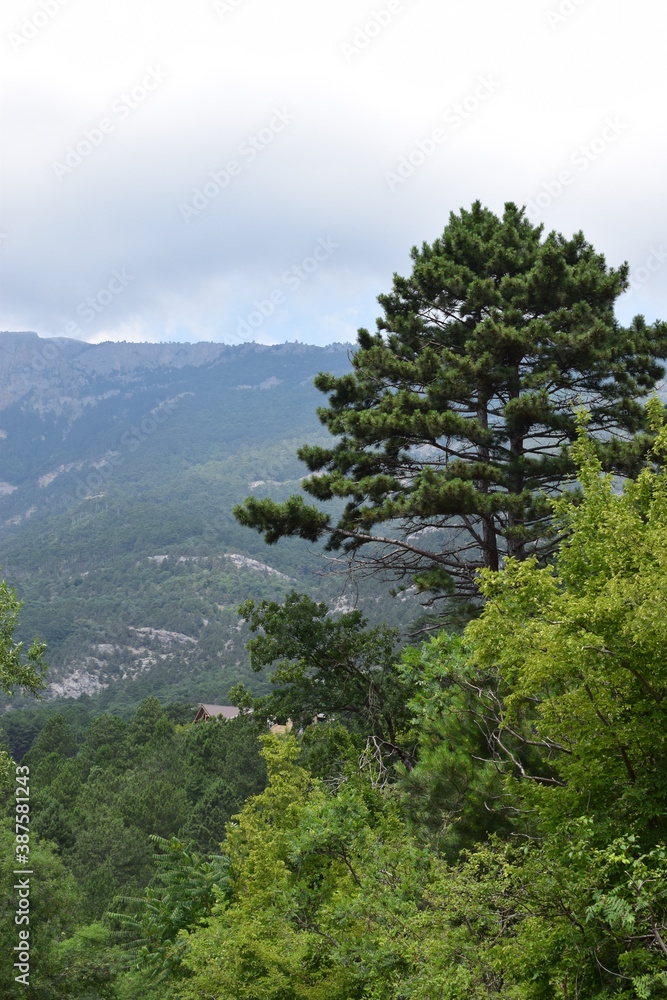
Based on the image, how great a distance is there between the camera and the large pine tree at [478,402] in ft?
44.9

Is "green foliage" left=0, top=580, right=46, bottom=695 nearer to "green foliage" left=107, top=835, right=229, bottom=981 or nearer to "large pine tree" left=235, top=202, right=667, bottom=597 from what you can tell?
"green foliage" left=107, top=835, right=229, bottom=981

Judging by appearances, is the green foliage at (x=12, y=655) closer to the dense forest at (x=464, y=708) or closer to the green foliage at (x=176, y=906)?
the dense forest at (x=464, y=708)

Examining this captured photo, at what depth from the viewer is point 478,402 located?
15703 millimetres

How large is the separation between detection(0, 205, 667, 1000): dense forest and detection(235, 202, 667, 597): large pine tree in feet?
0.21

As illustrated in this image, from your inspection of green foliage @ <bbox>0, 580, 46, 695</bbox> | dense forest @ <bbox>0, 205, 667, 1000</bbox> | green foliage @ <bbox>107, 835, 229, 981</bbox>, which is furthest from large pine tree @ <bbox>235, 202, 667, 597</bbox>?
green foliage @ <bbox>107, 835, 229, 981</bbox>

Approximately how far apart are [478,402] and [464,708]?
28.1 ft

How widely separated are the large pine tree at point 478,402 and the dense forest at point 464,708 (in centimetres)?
6

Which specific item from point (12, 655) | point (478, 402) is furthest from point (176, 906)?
point (478, 402)

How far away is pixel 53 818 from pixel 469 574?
42.4 m

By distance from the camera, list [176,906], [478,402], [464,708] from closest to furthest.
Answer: [464,708], [176,906], [478,402]

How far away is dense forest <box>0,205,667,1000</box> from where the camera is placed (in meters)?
4.74

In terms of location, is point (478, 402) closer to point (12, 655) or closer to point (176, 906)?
point (12, 655)

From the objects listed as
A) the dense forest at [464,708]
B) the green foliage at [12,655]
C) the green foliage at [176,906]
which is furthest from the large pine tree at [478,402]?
the green foliage at [176,906]

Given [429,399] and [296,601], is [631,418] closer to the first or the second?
[429,399]
